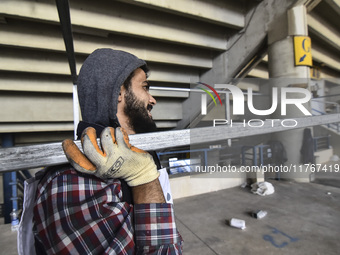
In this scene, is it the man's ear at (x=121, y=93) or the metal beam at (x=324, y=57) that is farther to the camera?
the metal beam at (x=324, y=57)

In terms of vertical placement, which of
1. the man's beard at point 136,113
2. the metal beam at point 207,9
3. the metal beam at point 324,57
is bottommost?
the man's beard at point 136,113

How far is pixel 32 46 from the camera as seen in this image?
3.26 m

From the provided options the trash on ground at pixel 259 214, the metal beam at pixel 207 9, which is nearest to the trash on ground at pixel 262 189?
the trash on ground at pixel 259 214

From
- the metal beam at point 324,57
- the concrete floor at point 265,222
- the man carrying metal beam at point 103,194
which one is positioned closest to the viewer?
the man carrying metal beam at point 103,194

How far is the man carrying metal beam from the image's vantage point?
2.39ft

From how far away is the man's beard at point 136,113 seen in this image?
111cm

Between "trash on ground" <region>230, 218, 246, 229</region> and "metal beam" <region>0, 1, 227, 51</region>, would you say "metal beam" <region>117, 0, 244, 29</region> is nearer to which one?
"metal beam" <region>0, 1, 227, 51</region>

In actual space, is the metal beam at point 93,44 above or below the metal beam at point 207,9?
below

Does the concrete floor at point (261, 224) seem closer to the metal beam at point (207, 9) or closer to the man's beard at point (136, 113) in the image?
the man's beard at point (136, 113)

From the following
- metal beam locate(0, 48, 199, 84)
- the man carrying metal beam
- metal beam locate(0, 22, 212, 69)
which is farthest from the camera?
metal beam locate(0, 48, 199, 84)

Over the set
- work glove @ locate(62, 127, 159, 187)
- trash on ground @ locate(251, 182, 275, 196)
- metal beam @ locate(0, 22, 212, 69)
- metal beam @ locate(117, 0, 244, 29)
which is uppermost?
metal beam @ locate(117, 0, 244, 29)

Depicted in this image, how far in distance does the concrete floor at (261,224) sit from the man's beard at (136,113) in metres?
1.90

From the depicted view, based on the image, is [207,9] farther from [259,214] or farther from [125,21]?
[259,214]

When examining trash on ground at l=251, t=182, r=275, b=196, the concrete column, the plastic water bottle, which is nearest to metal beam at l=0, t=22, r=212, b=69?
the concrete column
